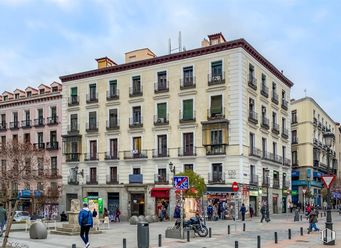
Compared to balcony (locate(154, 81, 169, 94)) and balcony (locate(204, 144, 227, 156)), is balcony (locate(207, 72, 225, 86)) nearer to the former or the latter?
balcony (locate(154, 81, 169, 94))

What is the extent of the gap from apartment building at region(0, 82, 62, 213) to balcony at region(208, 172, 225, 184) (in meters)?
17.7

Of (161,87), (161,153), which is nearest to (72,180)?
(161,153)

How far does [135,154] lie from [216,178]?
29.1 feet

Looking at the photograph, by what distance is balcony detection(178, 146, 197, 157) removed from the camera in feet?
139

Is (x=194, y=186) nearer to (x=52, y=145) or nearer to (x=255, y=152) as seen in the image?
(x=255, y=152)

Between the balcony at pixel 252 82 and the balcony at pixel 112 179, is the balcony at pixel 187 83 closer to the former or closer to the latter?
the balcony at pixel 252 82

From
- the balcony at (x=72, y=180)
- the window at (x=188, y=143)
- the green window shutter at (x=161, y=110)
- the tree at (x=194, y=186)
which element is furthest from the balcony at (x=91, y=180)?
the tree at (x=194, y=186)

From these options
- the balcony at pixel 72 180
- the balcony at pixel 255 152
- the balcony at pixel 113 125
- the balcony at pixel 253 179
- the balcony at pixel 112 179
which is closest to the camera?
the balcony at pixel 255 152

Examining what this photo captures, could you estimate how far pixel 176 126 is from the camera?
1724 inches

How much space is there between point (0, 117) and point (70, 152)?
14307mm

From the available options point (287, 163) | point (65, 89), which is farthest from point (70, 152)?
point (287, 163)

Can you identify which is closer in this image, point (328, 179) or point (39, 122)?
point (328, 179)

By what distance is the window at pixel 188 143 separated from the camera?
4284 cm

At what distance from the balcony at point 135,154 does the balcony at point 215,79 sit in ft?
30.1
